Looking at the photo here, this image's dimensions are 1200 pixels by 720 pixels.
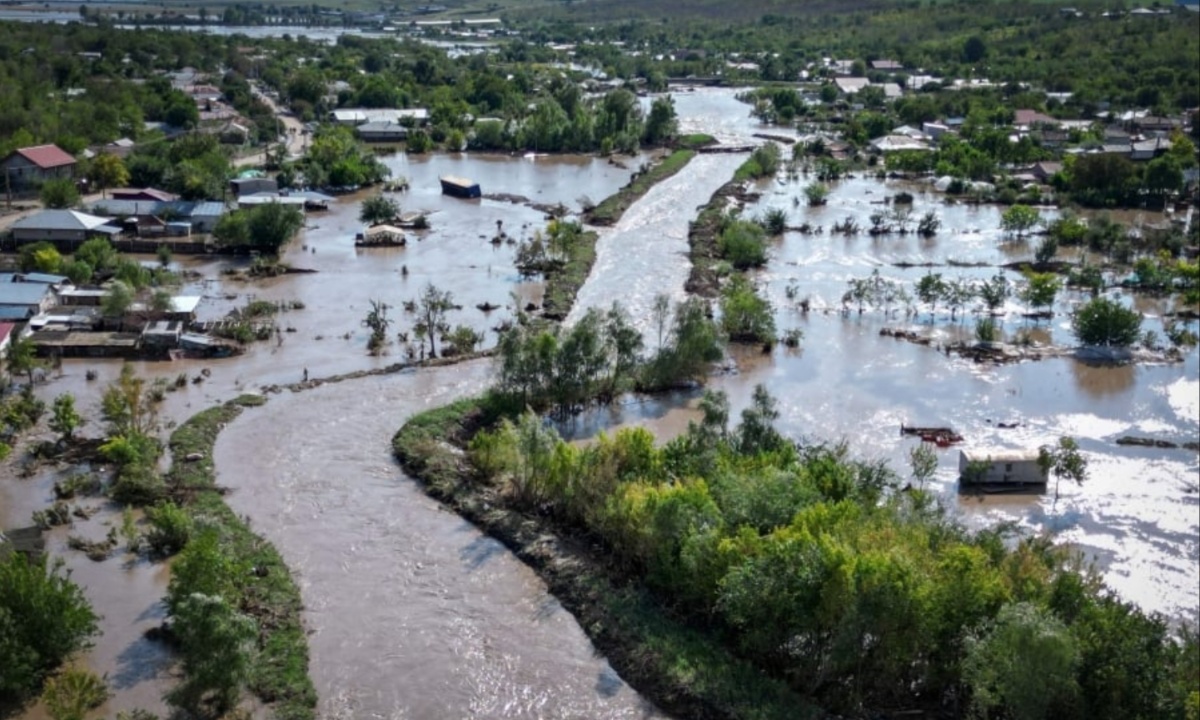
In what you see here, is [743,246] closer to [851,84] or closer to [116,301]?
[116,301]

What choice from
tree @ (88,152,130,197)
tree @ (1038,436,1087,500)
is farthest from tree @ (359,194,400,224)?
tree @ (1038,436,1087,500)

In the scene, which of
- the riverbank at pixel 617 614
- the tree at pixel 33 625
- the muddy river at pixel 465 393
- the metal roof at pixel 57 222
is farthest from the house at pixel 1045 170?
the tree at pixel 33 625

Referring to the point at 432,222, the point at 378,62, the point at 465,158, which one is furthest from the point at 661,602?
the point at 378,62

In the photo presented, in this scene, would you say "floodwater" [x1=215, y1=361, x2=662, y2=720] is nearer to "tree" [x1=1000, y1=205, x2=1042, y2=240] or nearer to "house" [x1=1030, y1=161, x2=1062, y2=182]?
"tree" [x1=1000, y1=205, x2=1042, y2=240]

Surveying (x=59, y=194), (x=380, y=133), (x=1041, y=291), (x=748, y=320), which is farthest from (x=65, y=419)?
(x=380, y=133)

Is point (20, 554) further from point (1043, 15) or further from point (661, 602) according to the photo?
point (1043, 15)

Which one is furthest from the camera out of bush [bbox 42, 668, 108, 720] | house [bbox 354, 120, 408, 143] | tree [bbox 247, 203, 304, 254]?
house [bbox 354, 120, 408, 143]

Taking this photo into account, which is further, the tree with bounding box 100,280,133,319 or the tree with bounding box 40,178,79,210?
the tree with bounding box 40,178,79,210
